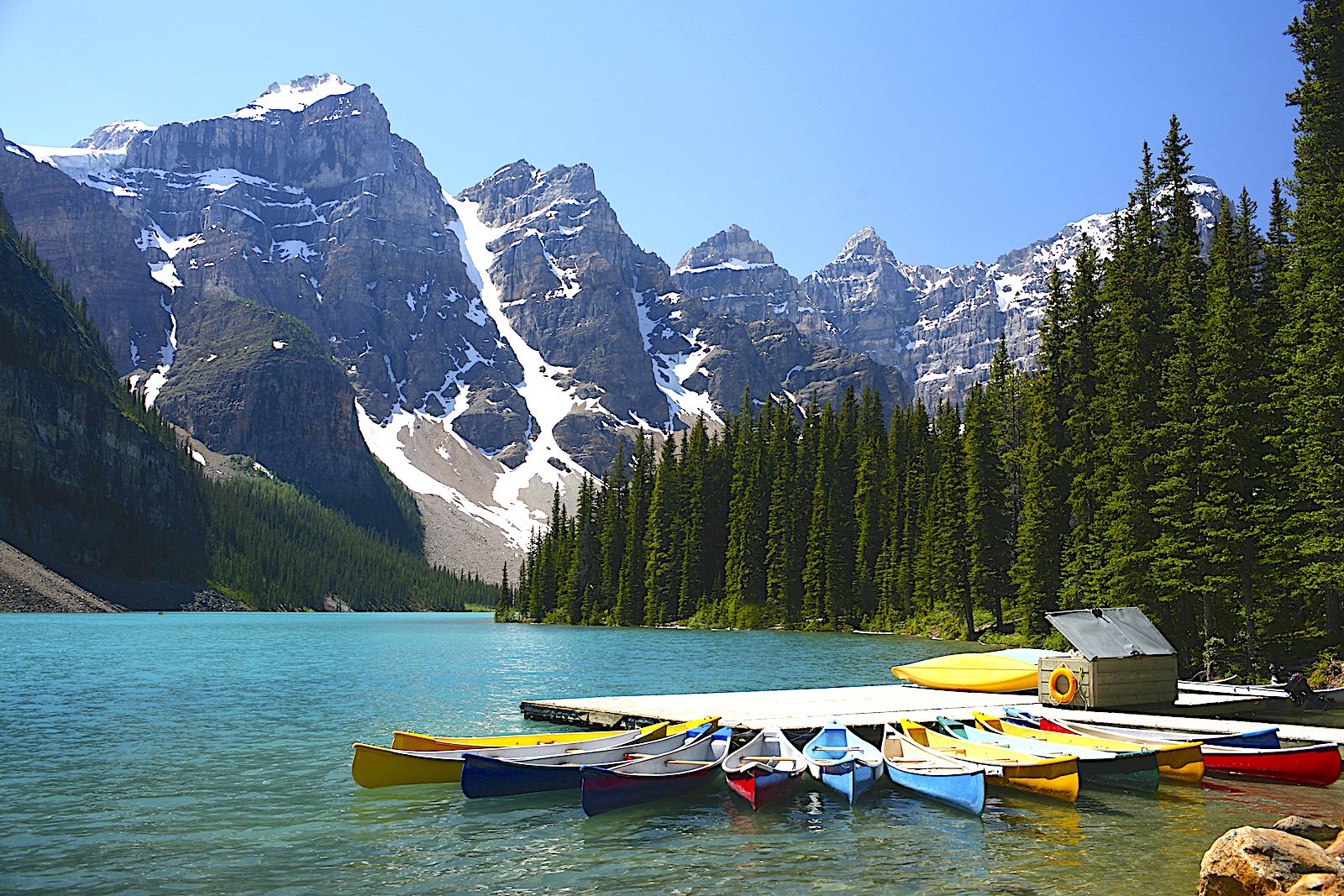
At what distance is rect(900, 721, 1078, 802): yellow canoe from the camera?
727 inches

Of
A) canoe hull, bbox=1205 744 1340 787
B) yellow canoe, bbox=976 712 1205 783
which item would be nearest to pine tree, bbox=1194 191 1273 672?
canoe hull, bbox=1205 744 1340 787

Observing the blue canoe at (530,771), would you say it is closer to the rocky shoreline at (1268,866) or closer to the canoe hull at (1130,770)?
the canoe hull at (1130,770)

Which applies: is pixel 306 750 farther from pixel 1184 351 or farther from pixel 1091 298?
pixel 1091 298

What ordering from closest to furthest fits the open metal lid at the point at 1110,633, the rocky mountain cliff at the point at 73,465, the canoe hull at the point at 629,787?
the canoe hull at the point at 629,787, the open metal lid at the point at 1110,633, the rocky mountain cliff at the point at 73,465

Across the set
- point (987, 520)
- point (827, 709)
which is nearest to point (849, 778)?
point (827, 709)

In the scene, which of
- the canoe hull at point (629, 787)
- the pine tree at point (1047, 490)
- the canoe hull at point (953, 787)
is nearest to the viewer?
the canoe hull at point (629, 787)

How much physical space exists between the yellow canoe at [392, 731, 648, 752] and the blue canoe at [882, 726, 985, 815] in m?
6.68

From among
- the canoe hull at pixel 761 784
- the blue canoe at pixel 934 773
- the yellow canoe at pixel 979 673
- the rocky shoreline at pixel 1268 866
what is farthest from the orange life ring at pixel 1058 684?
the rocky shoreline at pixel 1268 866

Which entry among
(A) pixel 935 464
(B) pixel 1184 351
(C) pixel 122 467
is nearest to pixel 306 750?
(B) pixel 1184 351

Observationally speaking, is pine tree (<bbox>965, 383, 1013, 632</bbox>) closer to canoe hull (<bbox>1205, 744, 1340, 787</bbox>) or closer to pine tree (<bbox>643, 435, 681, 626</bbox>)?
pine tree (<bbox>643, 435, 681, 626</bbox>)

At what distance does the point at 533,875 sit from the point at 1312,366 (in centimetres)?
3409

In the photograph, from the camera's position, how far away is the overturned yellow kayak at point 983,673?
30.9m

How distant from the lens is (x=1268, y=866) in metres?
11.0

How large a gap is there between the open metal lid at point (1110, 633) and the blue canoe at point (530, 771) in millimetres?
13475
